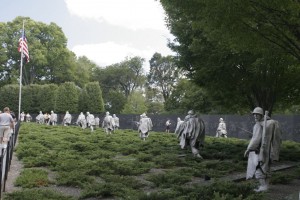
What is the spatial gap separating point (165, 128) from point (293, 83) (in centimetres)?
3010

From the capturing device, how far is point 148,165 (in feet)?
45.8

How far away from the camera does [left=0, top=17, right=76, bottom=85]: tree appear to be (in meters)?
67.0

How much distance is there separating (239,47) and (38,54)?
2275 inches

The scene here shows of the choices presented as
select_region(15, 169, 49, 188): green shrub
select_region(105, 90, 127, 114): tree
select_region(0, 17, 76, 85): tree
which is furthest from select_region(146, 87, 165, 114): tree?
select_region(15, 169, 49, 188): green shrub

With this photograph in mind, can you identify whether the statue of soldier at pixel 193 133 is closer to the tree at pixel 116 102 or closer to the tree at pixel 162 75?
Result: the tree at pixel 116 102

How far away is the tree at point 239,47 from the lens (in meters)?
10.8

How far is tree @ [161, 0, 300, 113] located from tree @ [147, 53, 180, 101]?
2107 inches

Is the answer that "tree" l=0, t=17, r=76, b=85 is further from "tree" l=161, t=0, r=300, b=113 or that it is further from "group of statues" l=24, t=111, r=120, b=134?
"tree" l=161, t=0, r=300, b=113

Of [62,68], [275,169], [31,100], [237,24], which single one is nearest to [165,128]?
[31,100]

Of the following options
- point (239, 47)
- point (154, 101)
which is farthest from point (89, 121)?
point (154, 101)

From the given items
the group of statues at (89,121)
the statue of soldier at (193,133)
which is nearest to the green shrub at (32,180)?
the statue of soldier at (193,133)

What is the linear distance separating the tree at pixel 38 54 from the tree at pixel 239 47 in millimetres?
49059

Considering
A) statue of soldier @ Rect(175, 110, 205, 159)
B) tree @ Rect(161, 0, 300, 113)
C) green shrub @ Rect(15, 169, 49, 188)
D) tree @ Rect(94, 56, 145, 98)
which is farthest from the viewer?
tree @ Rect(94, 56, 145, 98)

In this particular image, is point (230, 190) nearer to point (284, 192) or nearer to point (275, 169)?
point (284, 192)
